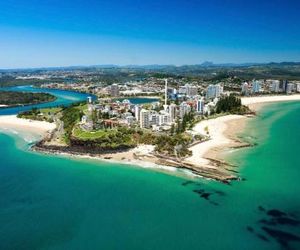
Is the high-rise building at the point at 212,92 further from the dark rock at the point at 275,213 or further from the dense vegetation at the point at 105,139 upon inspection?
the dark rock at the point at 275,213

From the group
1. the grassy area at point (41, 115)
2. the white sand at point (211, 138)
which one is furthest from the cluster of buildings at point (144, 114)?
the grassy area at point (41, 115)

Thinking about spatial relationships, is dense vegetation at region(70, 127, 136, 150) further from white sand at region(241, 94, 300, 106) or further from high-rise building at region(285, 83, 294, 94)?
high-rise building at region(285, 83, 294, 94)

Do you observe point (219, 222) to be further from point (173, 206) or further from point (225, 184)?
point (225, 184)

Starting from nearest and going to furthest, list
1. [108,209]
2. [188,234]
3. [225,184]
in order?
[188,234] → [108,209] → [225,184]

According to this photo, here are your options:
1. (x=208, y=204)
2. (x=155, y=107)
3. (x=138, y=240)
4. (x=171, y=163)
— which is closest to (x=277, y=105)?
(x=155, y=107)

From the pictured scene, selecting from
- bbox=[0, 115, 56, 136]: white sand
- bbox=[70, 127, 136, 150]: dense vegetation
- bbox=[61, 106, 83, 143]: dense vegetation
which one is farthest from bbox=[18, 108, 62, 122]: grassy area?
bbox=[70, 127, 136, 150]: dense vegetation

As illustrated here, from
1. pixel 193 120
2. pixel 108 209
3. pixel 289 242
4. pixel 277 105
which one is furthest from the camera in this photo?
pixel 277 105
